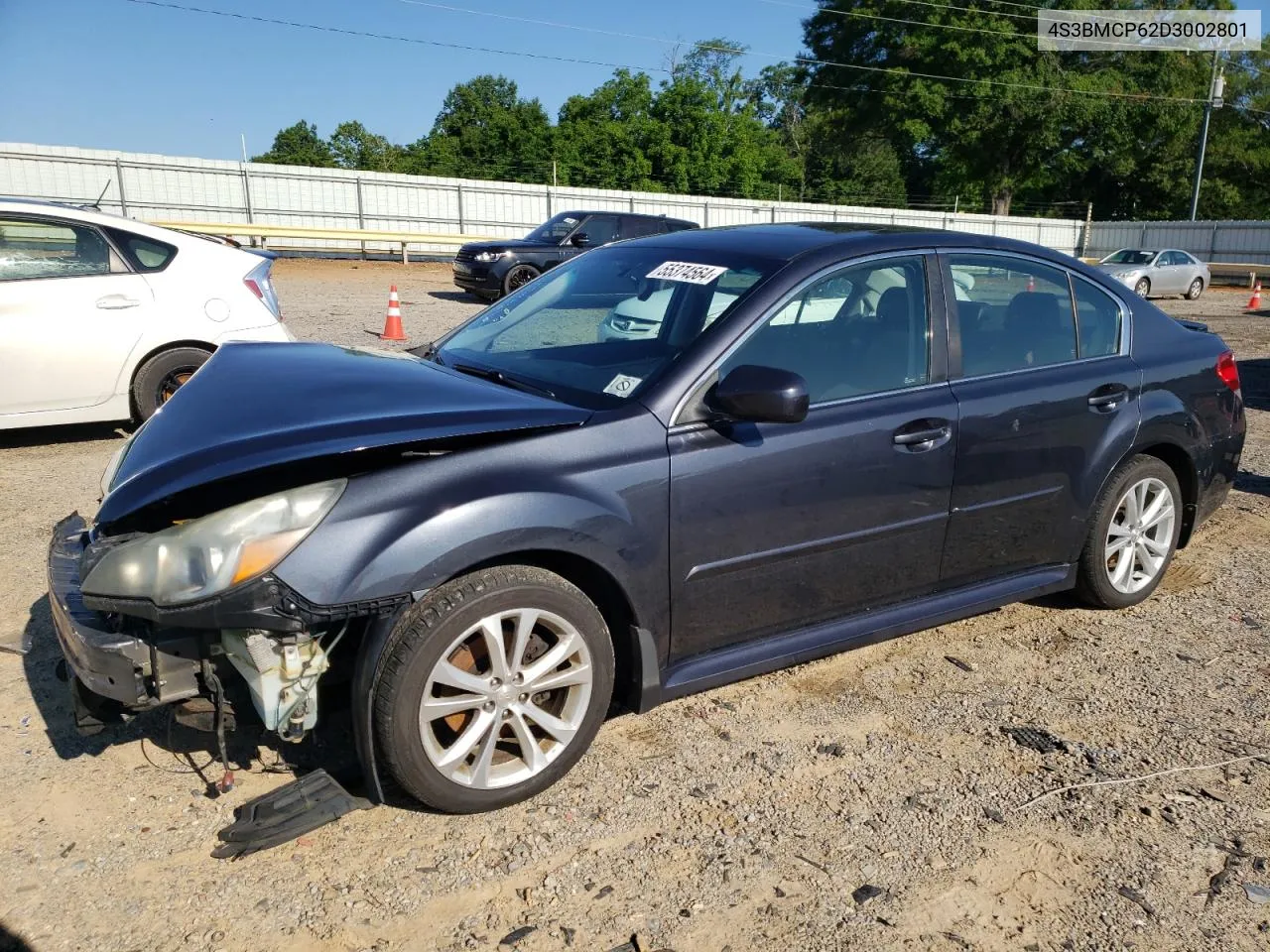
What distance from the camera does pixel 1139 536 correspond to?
4.55m

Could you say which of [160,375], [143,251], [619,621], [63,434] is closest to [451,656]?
[619,621]

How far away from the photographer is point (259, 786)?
3.05 metres

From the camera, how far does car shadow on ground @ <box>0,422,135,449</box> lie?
23.5ft

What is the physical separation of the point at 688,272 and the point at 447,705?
184cm

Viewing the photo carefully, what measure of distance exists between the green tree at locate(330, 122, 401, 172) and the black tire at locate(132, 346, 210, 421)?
6617 cm

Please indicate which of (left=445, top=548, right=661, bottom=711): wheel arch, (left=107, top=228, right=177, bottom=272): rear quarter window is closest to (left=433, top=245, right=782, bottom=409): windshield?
(left=445, top=548, right=661, bottom=711): wheel arch

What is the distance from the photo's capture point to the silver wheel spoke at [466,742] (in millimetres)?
2832

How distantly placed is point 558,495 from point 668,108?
55427 millimetres

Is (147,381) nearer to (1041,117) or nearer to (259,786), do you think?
(259,786)

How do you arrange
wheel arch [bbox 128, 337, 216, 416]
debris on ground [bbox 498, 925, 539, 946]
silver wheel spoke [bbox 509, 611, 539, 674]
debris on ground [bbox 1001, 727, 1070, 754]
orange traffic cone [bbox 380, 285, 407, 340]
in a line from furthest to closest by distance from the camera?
orange traffic cone [bbox 380, 285, 407, 340] < wheel arch [bbox 128, 337, 216, 416] < debris on ground [bbox 1001, 727, 1070, 754] < silver wheel spoke [bbox 509, 611, 539, 674] < debris on ground [bbox 498, 925, 539, 946]

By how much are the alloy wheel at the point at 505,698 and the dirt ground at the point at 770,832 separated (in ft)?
0.54

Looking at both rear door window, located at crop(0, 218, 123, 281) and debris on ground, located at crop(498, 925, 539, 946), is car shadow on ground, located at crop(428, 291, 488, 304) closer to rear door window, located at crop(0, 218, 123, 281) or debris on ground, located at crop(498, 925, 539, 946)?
rear door window, located at crop(0, 218, 123, 281)

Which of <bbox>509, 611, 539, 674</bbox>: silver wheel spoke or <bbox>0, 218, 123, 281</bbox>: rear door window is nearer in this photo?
<bbox>509, 611, 539, 674</bbox>: silver wheel spoke

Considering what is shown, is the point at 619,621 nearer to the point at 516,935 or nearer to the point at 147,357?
the point at 516,935
